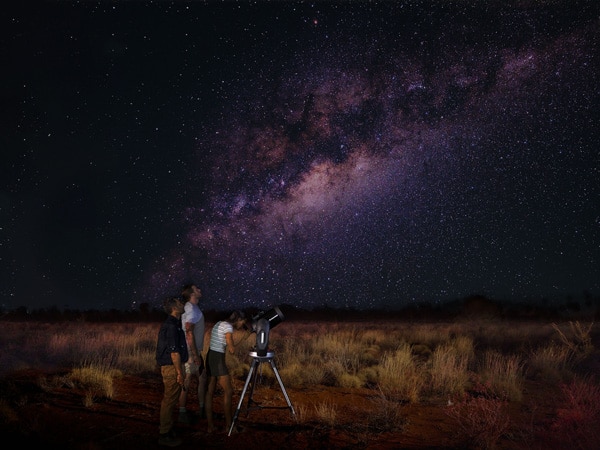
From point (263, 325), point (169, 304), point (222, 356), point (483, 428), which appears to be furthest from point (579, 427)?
point (169, 304)

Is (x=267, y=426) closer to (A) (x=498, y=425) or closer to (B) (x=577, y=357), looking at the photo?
(A) (x=498, y=425)

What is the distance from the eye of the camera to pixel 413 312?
2067 inches

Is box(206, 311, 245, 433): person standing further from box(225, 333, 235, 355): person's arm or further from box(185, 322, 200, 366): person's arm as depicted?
box(185, 322, 200, 366): person's arm

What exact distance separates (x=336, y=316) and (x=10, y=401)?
4700cm

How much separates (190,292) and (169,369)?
1386 mm

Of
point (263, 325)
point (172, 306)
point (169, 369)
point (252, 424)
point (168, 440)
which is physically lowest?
point (252, 424)

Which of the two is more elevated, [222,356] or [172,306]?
[172,306]

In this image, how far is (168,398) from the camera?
6.16m

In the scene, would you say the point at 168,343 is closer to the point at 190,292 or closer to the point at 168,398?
the point at 168,398

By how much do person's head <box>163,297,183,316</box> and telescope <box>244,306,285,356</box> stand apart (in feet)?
3.16

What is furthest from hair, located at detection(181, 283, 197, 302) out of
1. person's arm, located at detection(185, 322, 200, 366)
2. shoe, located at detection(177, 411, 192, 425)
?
shoe, located at detection(177, 411, 192, 425)

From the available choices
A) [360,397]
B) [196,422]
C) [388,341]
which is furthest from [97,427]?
[388,341]

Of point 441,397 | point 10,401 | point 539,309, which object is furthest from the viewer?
point 539,309

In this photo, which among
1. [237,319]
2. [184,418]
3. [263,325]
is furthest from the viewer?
[184,418]
